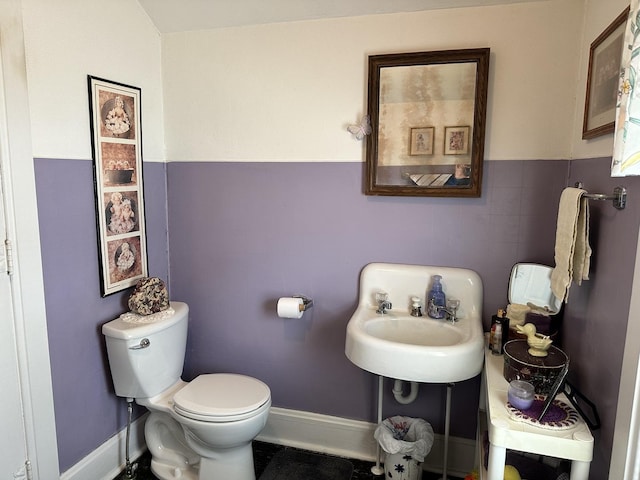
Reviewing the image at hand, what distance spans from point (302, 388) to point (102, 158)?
1417 millimetres

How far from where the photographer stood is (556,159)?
1.84m

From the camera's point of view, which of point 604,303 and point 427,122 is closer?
point 604,303

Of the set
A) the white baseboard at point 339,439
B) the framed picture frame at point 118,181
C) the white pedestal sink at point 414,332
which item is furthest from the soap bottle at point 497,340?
the framed picture frame at point 118,181

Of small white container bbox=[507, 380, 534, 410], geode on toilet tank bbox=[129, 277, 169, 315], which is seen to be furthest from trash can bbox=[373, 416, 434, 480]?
geode on toilet tank bbox=[129, 277, 169, 315]

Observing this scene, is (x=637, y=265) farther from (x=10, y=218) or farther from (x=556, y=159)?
(x=10, y=218)

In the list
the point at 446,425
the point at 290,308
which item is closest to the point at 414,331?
the point at 446,425

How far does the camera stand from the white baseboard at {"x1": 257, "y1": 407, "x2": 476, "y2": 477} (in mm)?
Answer: 2109

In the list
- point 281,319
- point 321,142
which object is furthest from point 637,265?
point 281,319

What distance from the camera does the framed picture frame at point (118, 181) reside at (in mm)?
1923

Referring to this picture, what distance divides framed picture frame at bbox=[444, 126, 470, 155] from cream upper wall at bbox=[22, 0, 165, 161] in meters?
1.41

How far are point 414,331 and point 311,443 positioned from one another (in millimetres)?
862

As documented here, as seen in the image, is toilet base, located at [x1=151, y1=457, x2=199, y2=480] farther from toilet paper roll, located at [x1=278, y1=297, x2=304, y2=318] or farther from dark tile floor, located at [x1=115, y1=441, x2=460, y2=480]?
toilet paper roll, located at [x1=278, y1=297, x2=304, y2=318]

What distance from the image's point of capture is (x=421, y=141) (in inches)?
76.9

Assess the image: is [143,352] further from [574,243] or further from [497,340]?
[574,243]
